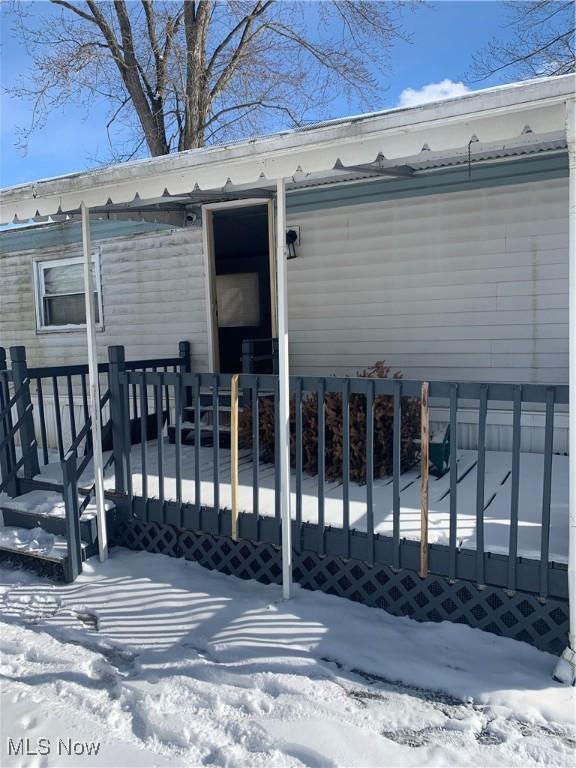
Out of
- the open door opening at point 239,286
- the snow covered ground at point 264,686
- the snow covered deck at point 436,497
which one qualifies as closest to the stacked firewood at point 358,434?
the snow covered deck at point 436,497

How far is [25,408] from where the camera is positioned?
17.9ft

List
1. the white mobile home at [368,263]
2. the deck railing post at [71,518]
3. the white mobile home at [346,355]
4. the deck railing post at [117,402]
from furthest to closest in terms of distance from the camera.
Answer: the white mobile home at [368,263], the deck railing post at [117,402], the deck railing post at [71,518], the white mobile home at [346,355]

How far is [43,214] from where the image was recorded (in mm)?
4781

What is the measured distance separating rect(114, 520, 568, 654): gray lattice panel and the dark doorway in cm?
344

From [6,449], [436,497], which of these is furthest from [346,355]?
[6,449]

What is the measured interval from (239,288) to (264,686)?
560cm

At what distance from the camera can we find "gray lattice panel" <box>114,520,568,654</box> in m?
3.35

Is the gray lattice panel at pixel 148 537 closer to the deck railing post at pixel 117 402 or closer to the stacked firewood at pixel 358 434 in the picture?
the deck railing post at pixel 117 402

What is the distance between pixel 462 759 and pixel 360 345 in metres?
4.23

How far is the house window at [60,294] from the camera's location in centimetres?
863

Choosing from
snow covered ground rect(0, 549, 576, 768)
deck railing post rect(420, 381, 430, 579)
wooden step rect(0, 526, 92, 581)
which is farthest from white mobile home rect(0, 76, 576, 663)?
snow covered ground rect(0, 549, 576, 768)

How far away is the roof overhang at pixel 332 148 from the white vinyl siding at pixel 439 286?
0.98 m

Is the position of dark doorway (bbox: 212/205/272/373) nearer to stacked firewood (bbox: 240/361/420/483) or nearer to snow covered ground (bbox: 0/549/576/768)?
stacked firewood (bbox: 240/361/420/483)

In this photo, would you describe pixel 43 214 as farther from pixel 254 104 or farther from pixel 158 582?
pixel 254 104
